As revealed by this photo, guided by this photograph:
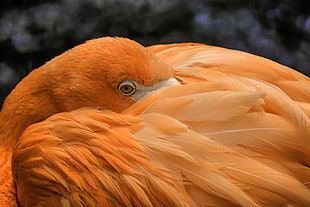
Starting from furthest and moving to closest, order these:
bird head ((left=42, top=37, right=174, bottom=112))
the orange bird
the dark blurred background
A: 1. the dark blurred background
2. bird head ((left=42, top=37, right=174, bottom=112))
3. the orange bird

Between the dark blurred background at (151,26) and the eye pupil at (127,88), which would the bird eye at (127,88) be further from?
the dark blurred background at (151,26)

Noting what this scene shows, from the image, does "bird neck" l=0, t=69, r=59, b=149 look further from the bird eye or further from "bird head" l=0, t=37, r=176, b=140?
the bird eye

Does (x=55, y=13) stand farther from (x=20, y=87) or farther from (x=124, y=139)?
(x=124, y=139)

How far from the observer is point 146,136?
1290mm

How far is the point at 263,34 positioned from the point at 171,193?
1.65 metres

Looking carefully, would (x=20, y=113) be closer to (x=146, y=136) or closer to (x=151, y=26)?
(x=146, y=136)

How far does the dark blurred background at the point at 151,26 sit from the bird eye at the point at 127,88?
1263 mm

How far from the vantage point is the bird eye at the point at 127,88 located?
138 cm

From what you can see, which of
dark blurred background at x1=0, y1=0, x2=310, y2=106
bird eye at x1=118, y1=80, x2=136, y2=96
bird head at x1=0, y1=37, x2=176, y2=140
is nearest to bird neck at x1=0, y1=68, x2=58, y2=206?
bird head at x1=0, y1=37, x2=176, y2=140

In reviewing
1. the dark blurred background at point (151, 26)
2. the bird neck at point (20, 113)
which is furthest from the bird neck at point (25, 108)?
the dark blurred background at point (151, 26)

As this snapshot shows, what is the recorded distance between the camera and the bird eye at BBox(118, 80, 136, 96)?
1.38 meters

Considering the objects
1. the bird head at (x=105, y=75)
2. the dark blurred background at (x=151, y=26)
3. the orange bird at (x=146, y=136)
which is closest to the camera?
the orange bird at (x=146, y=136)

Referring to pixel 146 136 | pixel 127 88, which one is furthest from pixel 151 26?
pixel 146 136

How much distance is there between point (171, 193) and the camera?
47.5 inches
